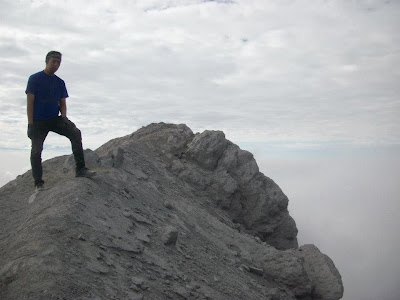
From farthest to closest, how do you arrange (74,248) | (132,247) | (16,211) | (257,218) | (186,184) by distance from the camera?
1. (257,218)
2. (186,184)
3. (16,211)
4. (132,247)
5. (74,248)

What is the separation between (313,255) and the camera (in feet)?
45.3

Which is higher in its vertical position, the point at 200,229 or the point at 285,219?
the point at 285,219

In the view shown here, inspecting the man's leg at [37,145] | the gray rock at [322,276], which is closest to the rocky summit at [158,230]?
the gray rock at [322,276]

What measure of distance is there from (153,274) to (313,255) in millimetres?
8288

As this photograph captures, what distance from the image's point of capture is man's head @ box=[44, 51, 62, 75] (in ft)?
31.3

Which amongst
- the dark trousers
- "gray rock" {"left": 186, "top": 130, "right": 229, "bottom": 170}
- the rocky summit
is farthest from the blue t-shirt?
"gray rock" {"left": 186, "top": 130, "right": 229, "bottom": 170}

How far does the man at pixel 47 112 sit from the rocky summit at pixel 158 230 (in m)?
1.00

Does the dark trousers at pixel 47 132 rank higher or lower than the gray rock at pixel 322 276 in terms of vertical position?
higher

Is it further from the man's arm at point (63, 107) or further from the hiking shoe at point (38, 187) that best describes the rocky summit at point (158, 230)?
the man's arm at point (63, 107)

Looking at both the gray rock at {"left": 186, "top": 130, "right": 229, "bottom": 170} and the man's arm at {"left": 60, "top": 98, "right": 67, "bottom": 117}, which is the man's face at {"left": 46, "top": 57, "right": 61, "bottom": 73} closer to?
the man's arm at {"left": 60, "top": 98, "right": 67, "bottom": 117}

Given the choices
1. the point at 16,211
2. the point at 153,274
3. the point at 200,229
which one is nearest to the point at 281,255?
the point at 200,229

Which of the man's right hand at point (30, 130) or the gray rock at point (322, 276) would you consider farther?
the gray rock at point (322, 276)

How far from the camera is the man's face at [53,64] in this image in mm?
9567

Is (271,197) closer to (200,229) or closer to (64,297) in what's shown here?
(200,229)
